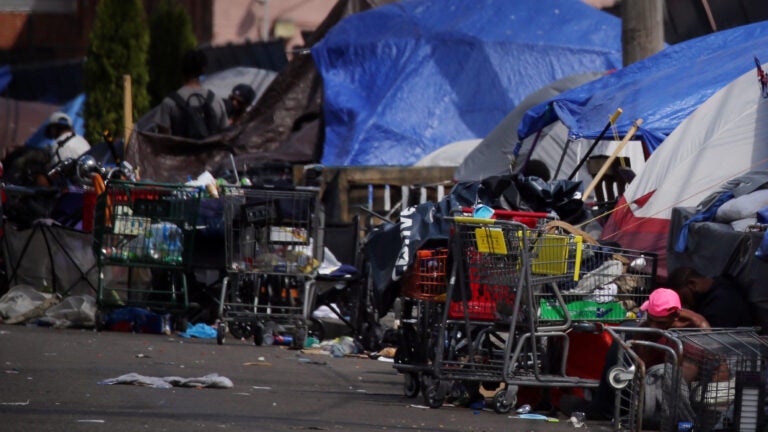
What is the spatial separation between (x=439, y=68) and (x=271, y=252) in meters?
7.39

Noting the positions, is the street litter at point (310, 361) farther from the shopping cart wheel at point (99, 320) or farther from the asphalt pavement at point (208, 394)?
the shopping cart wheel at point (99, 320)

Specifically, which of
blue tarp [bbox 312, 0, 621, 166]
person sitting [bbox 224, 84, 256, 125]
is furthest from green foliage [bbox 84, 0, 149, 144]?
blue tarp [bbox 312, 0, 621, 166]

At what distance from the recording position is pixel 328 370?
1091cm

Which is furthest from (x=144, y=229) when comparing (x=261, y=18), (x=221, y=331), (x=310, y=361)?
(x=261, y=18)

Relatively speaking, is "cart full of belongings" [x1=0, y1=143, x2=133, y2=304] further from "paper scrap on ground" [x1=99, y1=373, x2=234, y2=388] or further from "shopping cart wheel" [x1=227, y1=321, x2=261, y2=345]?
"paper scrap on ground" [x1=99, y1=373, x2=234, y2=388]

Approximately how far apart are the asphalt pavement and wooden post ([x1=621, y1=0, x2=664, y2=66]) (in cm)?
503

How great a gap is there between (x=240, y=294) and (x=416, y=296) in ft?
14.3

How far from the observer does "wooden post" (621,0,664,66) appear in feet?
49.0

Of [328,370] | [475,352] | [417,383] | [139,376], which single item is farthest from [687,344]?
[328,370]

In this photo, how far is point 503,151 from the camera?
1602 cm

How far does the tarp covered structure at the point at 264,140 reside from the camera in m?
18.2

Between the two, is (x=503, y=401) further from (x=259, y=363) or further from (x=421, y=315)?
(x=259, y=363)

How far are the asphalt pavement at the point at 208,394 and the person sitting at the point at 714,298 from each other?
93 cm

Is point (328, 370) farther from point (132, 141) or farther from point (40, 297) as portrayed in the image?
point (132, 141)
